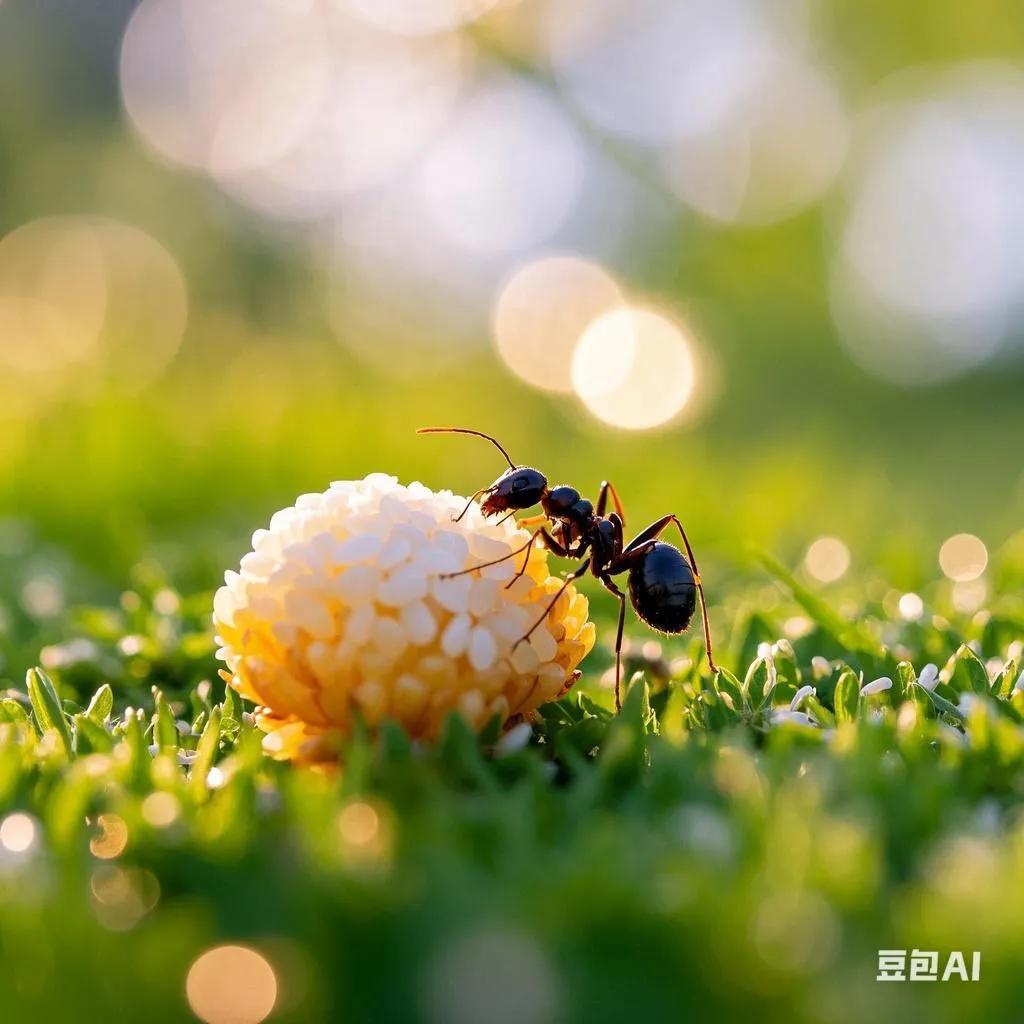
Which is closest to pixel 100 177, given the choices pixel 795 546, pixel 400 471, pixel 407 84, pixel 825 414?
pixel 407 84

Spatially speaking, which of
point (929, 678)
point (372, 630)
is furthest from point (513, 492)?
point (929, 678)

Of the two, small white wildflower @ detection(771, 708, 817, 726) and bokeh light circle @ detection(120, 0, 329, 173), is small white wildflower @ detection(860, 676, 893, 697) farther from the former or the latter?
bokeh light circle @ detection(120, 0, 329, 173)

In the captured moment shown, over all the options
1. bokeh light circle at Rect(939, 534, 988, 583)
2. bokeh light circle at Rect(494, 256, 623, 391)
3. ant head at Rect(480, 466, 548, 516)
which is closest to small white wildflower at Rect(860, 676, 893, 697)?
ant head at Rect(480, 466, 548, 516)

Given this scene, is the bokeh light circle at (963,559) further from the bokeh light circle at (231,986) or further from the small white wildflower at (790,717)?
the bokeh light circle at (231,986)

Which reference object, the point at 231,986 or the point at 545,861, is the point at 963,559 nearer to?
the point at 545,861

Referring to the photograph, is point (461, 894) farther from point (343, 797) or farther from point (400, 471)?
point (400, 471)

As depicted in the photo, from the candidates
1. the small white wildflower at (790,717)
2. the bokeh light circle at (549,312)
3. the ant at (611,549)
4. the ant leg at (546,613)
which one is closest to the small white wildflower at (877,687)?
the small white wildflower at (790,717)
